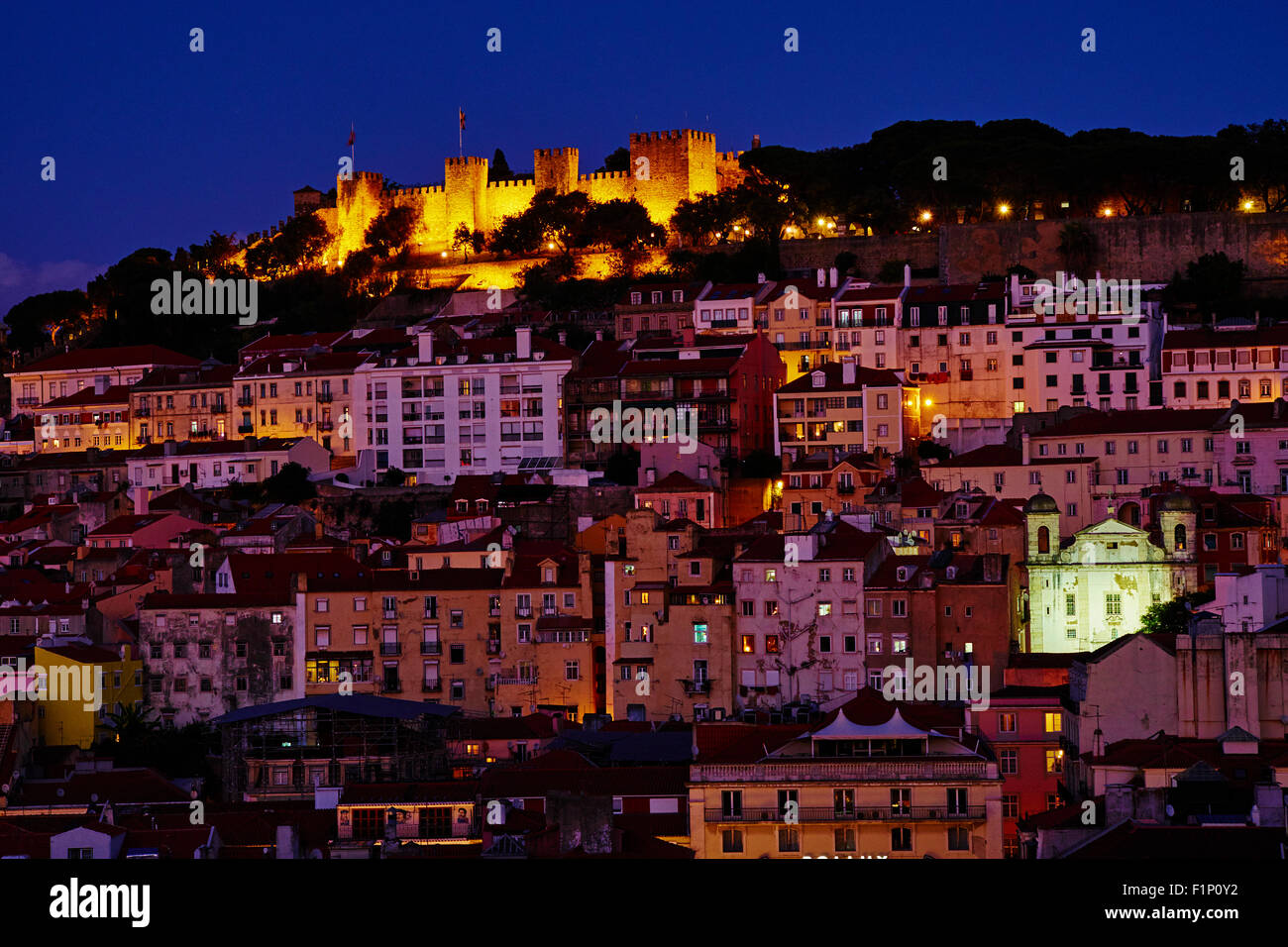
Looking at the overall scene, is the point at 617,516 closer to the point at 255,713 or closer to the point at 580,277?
the point at 255,713

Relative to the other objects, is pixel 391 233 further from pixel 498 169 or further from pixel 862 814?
pixel 862 814

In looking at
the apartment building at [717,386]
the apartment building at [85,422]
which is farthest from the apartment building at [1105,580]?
the apartment building at [85,422]

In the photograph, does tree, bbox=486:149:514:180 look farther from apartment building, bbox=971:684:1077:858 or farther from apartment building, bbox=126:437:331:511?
apartment building, bbox=971:684:1077:858

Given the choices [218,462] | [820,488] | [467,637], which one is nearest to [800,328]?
[820,488]

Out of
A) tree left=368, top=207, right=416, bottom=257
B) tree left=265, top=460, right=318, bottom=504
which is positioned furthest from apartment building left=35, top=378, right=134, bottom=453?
tree left=368, top=207, right=416, bottom=257

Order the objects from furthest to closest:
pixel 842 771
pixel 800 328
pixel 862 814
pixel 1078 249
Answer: pixel 1078 249 → pixel 800 328 → pixel 842 771 → pixel 862 814

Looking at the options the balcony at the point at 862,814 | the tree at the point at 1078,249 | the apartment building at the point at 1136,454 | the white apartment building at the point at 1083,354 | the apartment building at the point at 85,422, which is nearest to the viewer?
the balcony at the point at 862,814

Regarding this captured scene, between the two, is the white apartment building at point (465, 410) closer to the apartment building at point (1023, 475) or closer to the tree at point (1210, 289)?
the apartment building at point (1023, 475)
